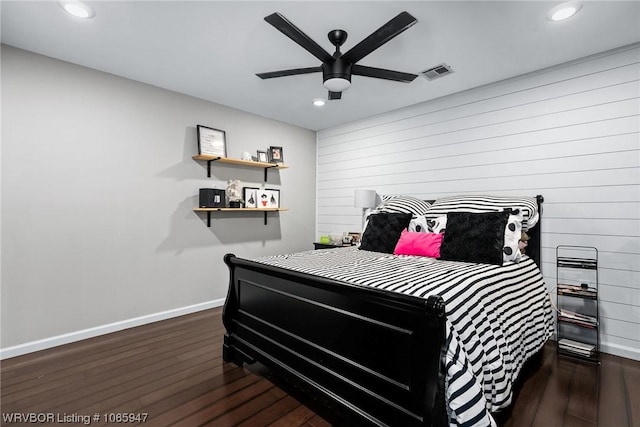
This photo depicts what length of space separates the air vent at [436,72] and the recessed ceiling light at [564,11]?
83cm

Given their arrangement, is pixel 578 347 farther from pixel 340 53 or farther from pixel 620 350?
pixel 340 53

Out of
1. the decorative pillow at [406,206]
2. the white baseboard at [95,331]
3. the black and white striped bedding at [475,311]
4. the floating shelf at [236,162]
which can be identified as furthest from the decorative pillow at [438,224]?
the white baseboard at [95,331]

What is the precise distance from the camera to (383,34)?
1840mm

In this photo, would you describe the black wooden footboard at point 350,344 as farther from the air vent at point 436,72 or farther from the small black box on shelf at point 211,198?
the air vent at point 436,72

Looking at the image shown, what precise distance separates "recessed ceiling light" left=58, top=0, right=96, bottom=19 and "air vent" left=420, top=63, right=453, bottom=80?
268cm

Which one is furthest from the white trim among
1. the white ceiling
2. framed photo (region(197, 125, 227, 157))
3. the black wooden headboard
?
framed photo (region(197, 125, 227, 157))

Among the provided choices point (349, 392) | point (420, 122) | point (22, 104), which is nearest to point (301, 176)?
point (420, 122)

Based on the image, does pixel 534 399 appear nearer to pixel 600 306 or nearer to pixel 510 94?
pixel 600 306

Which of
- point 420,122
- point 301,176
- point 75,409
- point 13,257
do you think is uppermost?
point 420,122

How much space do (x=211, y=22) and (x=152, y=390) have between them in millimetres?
2547

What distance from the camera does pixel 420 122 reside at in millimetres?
3777

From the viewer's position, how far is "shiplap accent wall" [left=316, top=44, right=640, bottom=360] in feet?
8.14

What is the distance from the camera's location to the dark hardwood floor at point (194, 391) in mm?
1735

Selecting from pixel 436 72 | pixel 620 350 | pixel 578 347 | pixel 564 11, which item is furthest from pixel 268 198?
pixel 620 350
